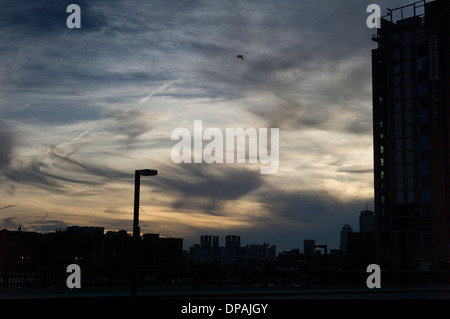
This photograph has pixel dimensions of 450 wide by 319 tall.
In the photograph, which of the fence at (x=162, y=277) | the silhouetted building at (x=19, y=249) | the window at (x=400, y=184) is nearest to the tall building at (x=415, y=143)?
the window at (x=400, y=184)

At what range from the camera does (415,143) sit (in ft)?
384

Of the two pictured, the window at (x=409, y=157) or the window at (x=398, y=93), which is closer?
the window at (x=409, y=157)

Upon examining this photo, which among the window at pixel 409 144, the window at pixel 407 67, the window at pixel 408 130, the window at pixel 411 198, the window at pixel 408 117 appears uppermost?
the window at pixel 407 67

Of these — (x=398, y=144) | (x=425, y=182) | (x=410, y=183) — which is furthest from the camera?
(x=398, y=144)

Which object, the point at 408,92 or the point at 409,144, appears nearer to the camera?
the point at 408,92

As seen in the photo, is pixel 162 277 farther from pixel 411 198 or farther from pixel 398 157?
pixel 398 157

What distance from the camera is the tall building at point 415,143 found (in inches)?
4377

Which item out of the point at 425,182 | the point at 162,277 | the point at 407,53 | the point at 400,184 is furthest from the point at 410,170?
the point at 162,277

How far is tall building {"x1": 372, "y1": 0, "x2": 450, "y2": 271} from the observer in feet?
365

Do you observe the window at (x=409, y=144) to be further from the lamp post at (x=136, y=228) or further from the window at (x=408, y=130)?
the lamp post at (x=136, y=228)
